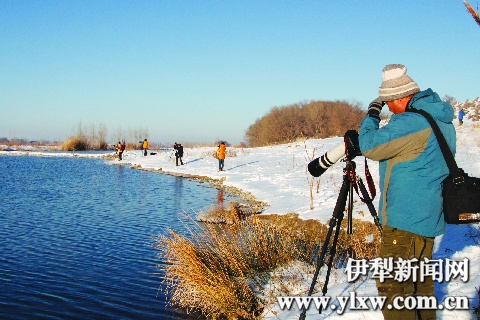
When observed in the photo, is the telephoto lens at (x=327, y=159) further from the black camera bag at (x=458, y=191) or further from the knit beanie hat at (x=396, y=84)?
the black camera bag at (x=458, y=191)

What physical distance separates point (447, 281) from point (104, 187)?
18.1 metres

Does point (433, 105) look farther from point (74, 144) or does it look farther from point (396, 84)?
point (74, 144)

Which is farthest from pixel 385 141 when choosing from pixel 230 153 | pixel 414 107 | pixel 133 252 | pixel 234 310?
A: pixel 230 153

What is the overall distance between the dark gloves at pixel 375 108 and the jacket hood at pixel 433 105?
0.68ft

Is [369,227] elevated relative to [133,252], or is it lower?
elevated

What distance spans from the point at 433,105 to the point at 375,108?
393 millimetres

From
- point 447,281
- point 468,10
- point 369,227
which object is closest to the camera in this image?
point 468,10

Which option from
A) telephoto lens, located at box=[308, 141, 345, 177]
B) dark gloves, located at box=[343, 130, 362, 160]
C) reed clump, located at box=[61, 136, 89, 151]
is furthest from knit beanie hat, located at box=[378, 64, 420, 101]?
reed clump, located at box=[61, 136, 89, 151]

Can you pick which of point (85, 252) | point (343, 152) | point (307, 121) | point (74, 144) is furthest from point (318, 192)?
point (74, 144)

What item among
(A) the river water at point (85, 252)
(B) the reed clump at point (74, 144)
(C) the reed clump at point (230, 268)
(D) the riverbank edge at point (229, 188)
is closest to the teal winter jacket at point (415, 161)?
(C) the reed clump at point (230, 268)

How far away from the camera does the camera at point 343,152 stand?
3086 mm

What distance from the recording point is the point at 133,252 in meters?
8.56

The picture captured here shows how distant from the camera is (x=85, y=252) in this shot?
8602 millimetres

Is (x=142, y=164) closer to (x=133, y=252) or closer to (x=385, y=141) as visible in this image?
(x=133, y=252)
